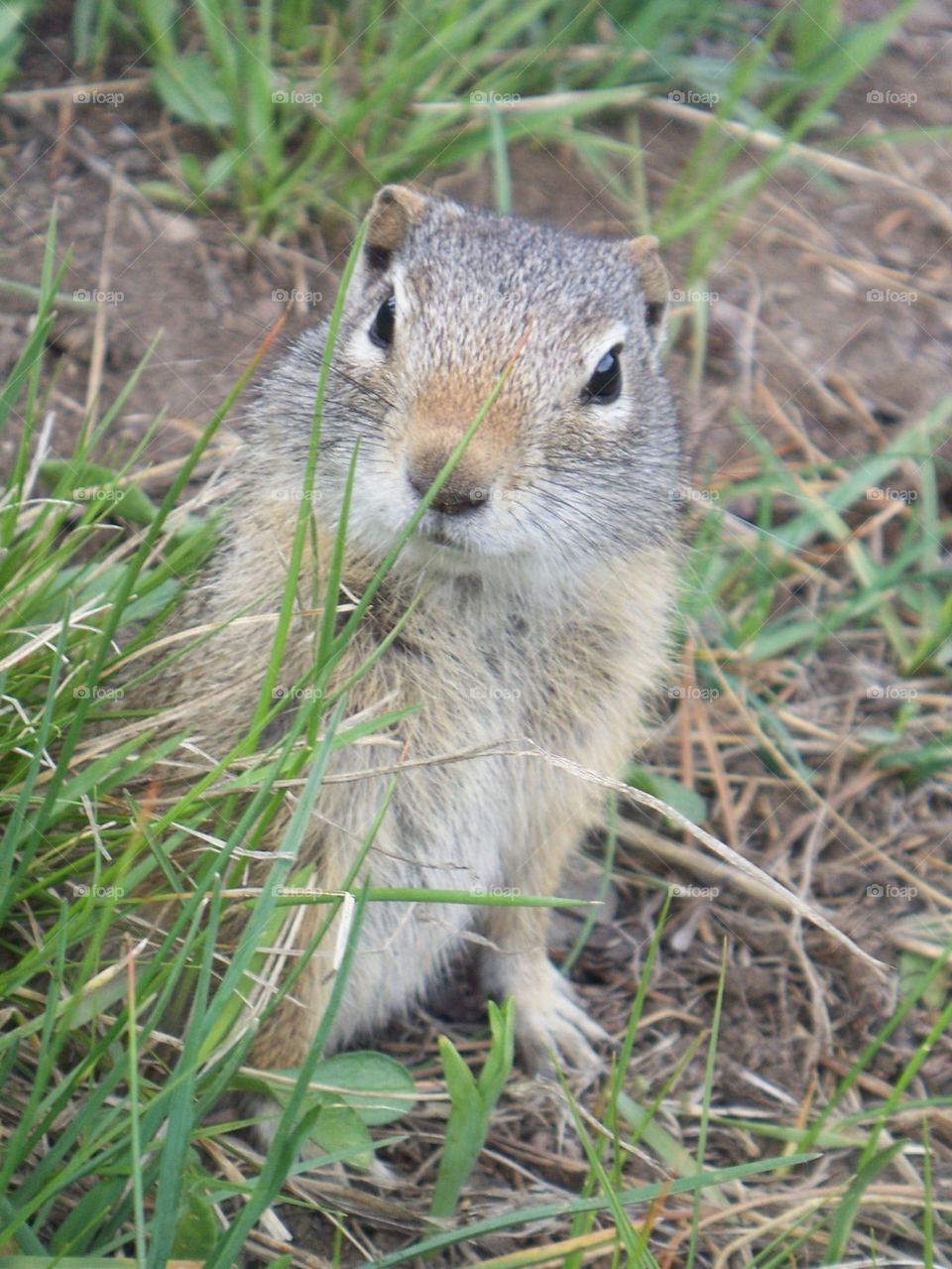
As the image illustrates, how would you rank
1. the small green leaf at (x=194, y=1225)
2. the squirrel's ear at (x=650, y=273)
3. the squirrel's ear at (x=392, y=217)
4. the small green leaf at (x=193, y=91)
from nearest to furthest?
the small green leaf at (x=194, y=1225) < the squirrel's ear at (x=392, y=217) < the squirrel's ear at (x=650, y=273) < the small green leaf at (x=193, y=91)

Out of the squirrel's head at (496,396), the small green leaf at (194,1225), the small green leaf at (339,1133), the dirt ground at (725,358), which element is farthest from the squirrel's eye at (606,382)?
the small green leaf at (194,1225)

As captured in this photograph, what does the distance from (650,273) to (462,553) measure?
4.49 feet

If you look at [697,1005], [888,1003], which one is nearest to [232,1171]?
[697,1005]

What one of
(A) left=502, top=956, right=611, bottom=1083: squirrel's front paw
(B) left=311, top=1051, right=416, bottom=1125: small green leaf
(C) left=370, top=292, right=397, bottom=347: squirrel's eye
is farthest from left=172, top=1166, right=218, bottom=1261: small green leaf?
(C) left=370, top=292, right=397, bottom=347: squirrel's eye

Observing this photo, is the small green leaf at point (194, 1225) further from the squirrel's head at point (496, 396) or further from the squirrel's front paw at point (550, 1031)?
the squirrel's front paw at point (550, 1031)

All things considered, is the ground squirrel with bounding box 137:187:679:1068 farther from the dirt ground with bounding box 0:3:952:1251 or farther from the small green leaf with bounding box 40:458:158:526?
the dirt ground with bounding box 0:3:952:1251

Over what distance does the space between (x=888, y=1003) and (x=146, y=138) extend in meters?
4.04

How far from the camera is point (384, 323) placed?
343 centimetres

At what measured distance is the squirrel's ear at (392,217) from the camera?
12.1ft

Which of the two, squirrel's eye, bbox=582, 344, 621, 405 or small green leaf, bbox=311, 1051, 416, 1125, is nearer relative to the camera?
small green leaf, bbox=311, 1051, 416, 1125

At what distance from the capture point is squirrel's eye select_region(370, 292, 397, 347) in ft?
11.2

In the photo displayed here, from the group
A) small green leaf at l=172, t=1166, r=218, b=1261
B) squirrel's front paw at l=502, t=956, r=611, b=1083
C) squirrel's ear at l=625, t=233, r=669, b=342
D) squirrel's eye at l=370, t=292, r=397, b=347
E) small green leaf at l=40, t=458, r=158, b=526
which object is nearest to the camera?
small green leaf at l=172, t=1166, r=218, b=1261

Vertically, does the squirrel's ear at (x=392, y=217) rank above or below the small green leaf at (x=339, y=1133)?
above

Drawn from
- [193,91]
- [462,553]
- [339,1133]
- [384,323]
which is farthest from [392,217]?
[339,1133]
